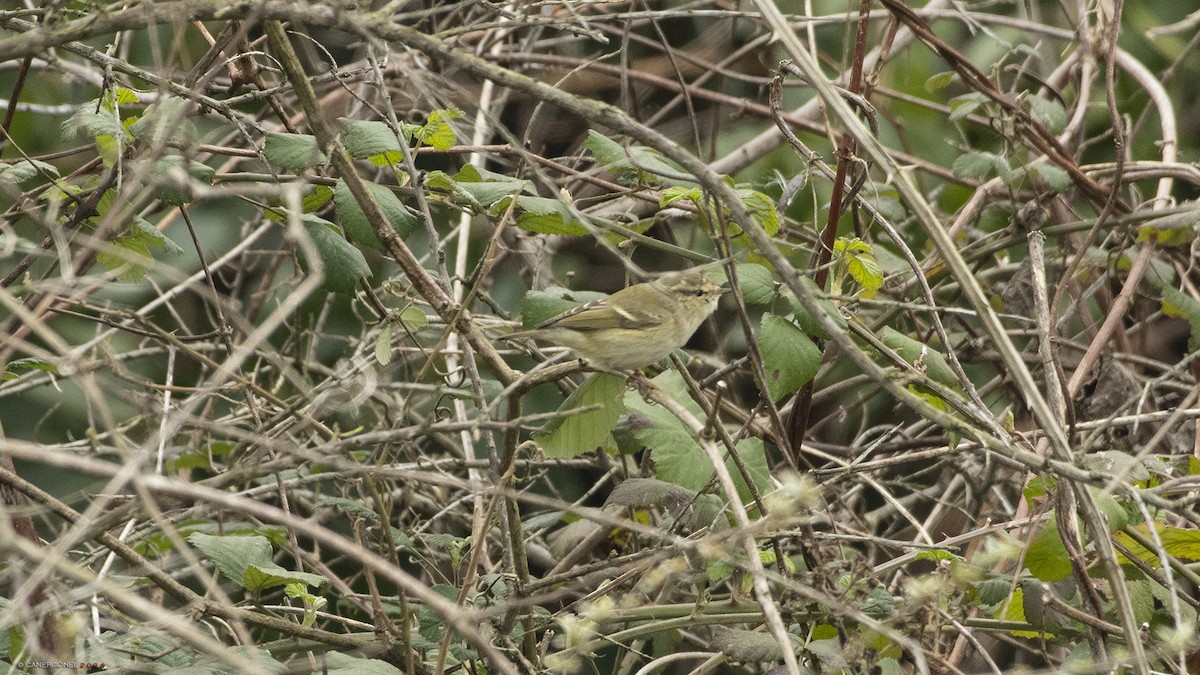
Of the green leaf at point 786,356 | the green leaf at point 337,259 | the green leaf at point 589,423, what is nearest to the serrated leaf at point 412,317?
the green leaf at point 337,259

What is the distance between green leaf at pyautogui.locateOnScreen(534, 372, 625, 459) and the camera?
8.35ft

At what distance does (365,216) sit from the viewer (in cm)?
A: 245

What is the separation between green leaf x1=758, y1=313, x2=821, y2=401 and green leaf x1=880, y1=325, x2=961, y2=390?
310 mm

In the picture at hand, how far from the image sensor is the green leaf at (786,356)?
2500mm

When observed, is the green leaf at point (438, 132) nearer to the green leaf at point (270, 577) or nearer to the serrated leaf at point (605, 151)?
the serrated leaf at point (605, 151)

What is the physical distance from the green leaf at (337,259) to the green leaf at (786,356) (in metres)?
0.95

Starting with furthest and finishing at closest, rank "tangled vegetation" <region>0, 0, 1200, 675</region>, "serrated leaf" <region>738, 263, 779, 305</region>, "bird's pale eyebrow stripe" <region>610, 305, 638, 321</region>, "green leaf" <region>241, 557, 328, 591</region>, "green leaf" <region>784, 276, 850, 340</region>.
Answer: "bird's pale eyebrow stripe" <region>610, 305, 638, 321</region>, "serrated leaf" <region>738, 263, 779, 305</region>, "green leaf" <region>784, 276, 850, 340</region>, "green leaf" <region>241, 557, 328, 591</region>, "tangled vegetation" <region>0, 0, 1200, 675</region>

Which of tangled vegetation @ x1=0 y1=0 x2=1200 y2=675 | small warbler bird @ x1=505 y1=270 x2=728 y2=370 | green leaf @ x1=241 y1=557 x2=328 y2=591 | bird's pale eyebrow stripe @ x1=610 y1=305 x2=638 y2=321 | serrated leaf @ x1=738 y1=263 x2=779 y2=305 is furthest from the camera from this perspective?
bird's pale eyebrow stripe @ x1=610 y1=305 x2=638 y2=321

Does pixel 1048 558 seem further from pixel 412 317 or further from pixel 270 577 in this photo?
pixel 270 577

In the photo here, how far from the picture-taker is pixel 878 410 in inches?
198

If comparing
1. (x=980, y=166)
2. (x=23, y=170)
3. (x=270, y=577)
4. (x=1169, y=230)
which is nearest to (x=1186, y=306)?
(x=1169, y=230)

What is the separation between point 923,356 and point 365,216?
138 centimetres

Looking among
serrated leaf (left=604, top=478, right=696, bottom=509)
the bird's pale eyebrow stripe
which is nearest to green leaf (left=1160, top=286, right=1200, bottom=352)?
the bird's pale eyebrow stripe

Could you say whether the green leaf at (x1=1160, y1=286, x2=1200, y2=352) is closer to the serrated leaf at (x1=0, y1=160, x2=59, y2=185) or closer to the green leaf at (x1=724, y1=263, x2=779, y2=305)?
the green leaf at (x1=724, y1=263, x2=779, y2=305)
